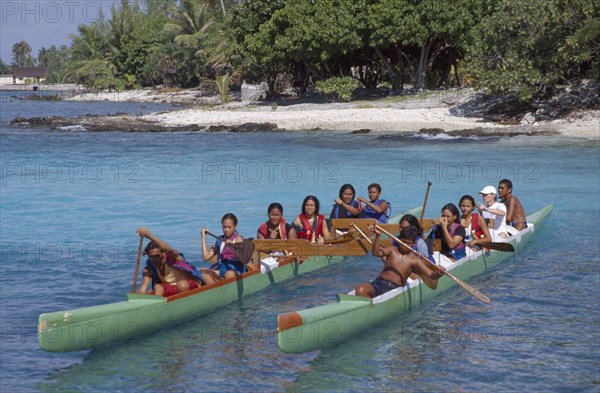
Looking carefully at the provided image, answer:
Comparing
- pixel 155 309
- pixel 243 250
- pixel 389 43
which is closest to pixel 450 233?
pixel 243 250

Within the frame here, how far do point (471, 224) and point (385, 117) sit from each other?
20.0 metres

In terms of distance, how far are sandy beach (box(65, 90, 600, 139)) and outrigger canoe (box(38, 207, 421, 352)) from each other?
17.6 meters

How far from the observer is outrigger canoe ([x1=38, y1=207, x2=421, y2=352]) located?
764cm

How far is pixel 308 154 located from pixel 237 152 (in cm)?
248

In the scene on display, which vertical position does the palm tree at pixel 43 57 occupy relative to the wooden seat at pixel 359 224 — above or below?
above

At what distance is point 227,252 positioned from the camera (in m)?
9.70

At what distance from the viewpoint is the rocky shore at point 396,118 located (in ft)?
88.5

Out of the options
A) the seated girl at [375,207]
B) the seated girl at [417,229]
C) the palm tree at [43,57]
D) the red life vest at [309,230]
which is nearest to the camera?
the seated girl at [417,229]

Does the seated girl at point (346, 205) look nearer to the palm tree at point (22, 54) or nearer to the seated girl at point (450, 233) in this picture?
the seated girl at point (450, 233)

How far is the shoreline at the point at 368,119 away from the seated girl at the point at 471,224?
15.4 m

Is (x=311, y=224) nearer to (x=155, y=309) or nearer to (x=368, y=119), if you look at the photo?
(x=155, y=309)

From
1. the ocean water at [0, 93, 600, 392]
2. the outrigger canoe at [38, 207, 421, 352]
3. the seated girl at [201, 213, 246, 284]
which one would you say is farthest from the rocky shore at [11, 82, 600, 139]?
the seated girl at [201, 213, 246, 284]

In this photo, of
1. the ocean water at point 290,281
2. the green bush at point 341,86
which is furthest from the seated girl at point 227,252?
the green bush at point 341,86

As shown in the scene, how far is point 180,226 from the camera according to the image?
15250mm
